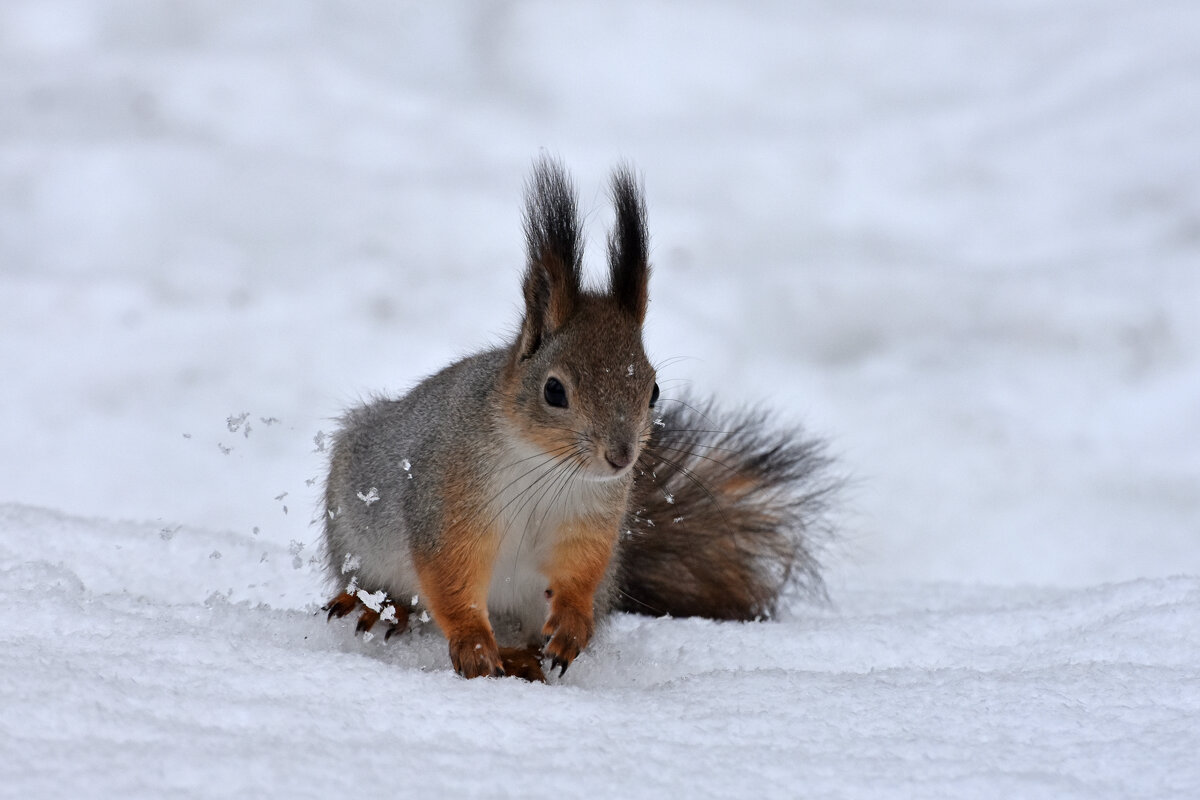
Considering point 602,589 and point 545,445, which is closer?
point 545,445

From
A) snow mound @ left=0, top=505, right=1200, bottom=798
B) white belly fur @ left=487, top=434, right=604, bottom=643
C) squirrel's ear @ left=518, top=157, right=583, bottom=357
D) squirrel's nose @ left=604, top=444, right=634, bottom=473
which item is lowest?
snow mound @ left=0, top=505, right=1200, bottom=798

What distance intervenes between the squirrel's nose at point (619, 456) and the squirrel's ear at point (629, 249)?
Result: 31 cm

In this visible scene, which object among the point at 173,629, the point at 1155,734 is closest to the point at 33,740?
the point at 173,629

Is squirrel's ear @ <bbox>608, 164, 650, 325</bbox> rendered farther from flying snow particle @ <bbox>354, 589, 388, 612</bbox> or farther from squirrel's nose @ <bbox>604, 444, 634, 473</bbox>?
flying snow particle @ <bbox>354, 589, 388, 612</bbox>

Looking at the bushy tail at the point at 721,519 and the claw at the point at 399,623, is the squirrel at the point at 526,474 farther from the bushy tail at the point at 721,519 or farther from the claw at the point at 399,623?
the bushy tail at the point at 721,519

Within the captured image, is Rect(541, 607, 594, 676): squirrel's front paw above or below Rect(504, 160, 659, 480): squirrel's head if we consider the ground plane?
below

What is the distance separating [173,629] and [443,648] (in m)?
0.41

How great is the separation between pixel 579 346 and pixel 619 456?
21cm

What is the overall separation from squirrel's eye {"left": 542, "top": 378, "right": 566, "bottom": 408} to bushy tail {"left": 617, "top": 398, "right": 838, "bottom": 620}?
0.56 metres

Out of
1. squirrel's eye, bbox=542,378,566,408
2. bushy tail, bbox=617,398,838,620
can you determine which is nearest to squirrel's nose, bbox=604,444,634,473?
squirrel's eye, bbox=542,378,566,408

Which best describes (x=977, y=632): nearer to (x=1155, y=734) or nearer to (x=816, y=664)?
(x=816, y=664)

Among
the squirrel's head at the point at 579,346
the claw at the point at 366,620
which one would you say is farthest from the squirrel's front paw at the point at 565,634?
the claw at the point at 366,620

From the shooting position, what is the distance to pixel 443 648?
70.2 inches

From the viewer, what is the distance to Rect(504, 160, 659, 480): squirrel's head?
1.53 meters
